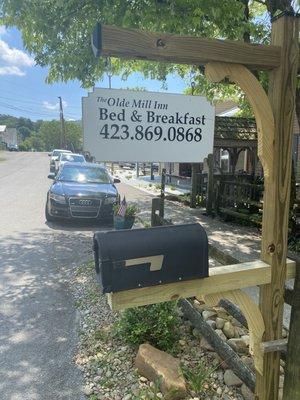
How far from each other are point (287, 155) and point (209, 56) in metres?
A: 0.72

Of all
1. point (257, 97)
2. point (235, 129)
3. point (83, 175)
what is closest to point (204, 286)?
point (257, 97)

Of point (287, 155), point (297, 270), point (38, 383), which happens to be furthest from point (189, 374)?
point (287, 155)

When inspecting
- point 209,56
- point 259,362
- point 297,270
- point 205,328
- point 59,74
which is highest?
point 59,74

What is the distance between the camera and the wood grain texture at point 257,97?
2033 millimetres

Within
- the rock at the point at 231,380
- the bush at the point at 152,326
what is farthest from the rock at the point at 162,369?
the rock at the point at 231,380

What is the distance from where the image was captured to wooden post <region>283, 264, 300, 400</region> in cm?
226

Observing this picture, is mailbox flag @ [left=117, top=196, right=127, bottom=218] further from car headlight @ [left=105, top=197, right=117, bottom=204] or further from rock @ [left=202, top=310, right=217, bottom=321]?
rock @ [left=202, top=310, right=217, bottom=321]

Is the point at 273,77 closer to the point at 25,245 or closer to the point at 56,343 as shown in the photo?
the point at 56,343

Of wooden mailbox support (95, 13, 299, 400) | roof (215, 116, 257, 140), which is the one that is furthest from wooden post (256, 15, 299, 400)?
roof (215, 116, 257, 140)

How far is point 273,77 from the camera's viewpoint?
85.1 inches

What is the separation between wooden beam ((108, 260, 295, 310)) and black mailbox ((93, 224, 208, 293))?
0.21ft

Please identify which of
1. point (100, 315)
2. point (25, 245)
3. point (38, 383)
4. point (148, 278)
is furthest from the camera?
point (25, 245)

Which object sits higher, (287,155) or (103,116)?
(103,116)

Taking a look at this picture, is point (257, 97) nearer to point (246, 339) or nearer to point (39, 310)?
point (246, 339)
